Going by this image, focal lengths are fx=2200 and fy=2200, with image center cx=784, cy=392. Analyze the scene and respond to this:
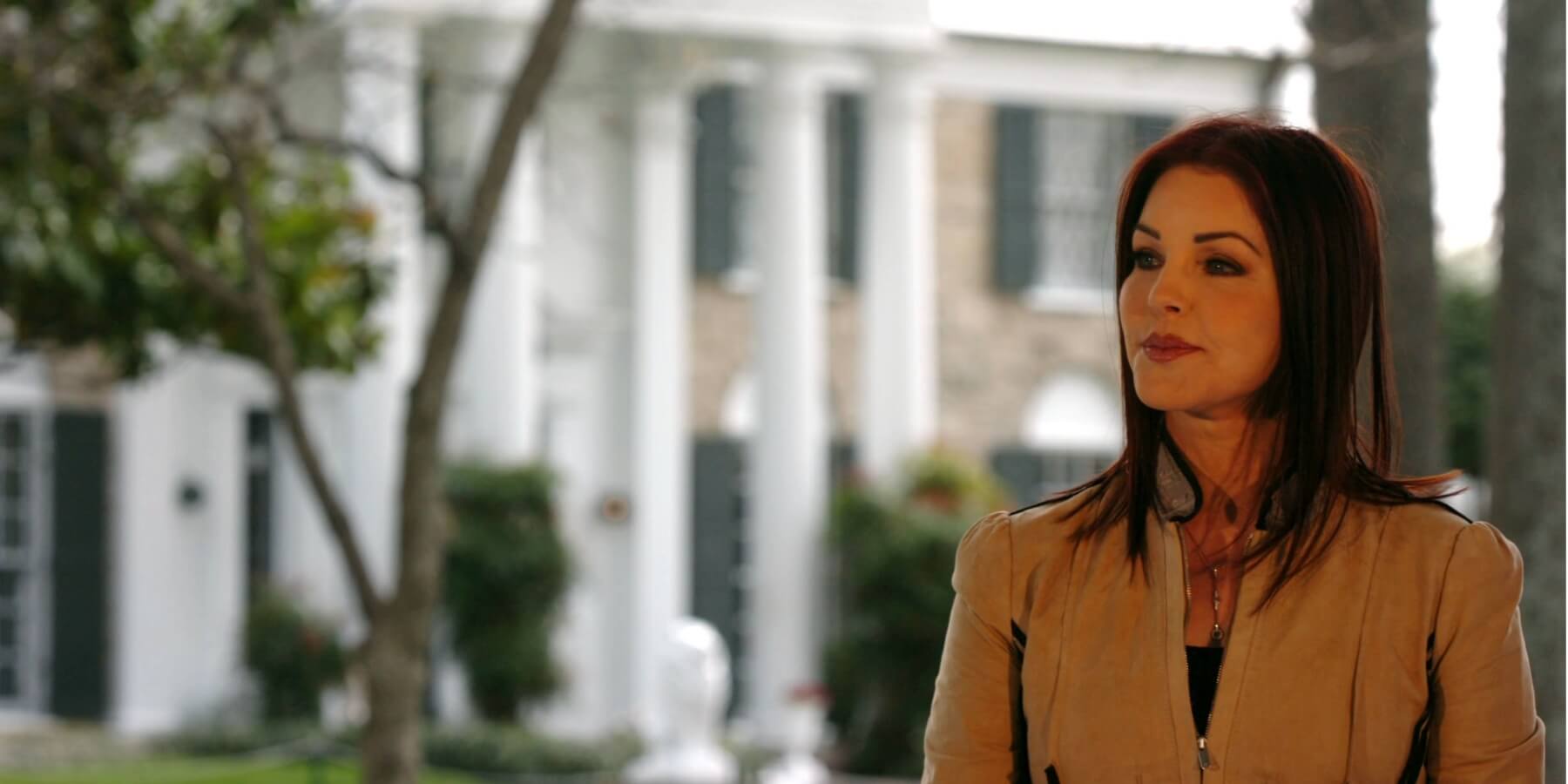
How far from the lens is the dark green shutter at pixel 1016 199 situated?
19328 millimetres

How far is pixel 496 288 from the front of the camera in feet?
49.5

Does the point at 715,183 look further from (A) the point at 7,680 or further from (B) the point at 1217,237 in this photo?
(B) the point at 1217,237

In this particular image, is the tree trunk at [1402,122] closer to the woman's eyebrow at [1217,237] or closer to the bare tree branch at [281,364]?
the bare tree branch at [281,364]

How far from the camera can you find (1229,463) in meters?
2.00

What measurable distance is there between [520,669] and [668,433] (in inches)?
99.6

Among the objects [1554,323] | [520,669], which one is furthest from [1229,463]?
[520,669]

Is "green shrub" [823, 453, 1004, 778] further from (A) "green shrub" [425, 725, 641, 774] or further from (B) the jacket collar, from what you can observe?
(B) the jacket collar

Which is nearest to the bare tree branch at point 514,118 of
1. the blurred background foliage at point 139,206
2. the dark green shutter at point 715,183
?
the blurred background foliage at point 139,206

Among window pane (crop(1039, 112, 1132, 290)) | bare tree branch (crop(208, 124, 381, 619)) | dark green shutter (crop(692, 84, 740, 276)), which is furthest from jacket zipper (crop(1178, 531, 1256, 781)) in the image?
window pane (crop(1039, 112, 1132, 290))

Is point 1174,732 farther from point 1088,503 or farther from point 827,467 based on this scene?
point 827,467

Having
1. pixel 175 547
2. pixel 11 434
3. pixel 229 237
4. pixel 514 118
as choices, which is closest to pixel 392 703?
pixel 514 118

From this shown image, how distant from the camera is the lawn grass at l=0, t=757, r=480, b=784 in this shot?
37.8 ft

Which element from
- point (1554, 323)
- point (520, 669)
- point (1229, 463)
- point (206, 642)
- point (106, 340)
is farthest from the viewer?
point (206, 642)

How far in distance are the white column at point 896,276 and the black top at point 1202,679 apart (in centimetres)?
1405
